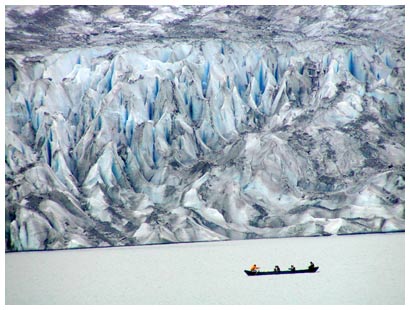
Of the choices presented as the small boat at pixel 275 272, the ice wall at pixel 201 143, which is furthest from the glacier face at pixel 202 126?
the small boat at pixel 275 272

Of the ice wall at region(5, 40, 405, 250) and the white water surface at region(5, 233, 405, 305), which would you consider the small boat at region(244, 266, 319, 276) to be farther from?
the ice wall at region(5, 40, 405, 250)

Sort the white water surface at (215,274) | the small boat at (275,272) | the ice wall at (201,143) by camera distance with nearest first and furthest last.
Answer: the white water surface at (215,274) → the small boat at (275,272) → the ice wall at (201,143)

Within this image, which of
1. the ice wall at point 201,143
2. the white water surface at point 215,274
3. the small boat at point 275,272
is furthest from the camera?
the ice wall at point 201,143

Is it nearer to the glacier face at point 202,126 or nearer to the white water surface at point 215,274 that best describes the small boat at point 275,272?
the white water surface at point 215,274

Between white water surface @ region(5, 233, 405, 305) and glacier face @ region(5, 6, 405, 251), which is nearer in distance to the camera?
white water surface @ region(5, 233, 405, 305)

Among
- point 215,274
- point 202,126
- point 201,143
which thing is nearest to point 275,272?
point 215,274

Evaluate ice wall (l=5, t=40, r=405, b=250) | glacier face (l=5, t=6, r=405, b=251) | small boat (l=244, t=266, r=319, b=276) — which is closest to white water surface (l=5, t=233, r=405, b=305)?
small boat (l=244, t=266, r=319, b=276)

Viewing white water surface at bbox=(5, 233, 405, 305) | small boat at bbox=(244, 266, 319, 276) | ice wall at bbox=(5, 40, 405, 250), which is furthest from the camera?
ice wall at bbox=(5, 40, 405, 250)

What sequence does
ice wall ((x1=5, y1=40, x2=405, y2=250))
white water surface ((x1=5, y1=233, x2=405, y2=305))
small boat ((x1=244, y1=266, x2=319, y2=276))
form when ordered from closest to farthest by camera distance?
white water surface ((x1=5, y1=233, x2=405, y2=305)) < small boat ((x1=244, y1=266, x2=319, y2=276)) < ice wall ((x1=5, y1=40, x2=405, y2=250))

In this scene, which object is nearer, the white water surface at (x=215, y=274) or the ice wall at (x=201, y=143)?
the white water surface at (x=215, y=274)
